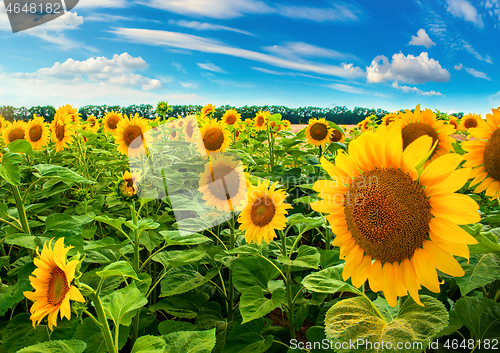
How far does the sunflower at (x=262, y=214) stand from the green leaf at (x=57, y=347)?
1015mm

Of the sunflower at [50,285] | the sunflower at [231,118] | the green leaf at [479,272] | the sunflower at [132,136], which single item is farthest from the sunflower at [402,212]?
the sunflower at [231,118]

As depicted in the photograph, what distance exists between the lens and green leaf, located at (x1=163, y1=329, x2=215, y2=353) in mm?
1125

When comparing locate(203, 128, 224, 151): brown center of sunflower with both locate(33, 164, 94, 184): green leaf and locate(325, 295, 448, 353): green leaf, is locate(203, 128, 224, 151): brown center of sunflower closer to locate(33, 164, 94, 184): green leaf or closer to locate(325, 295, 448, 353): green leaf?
locate(33, 164, 94, 184): green leaf

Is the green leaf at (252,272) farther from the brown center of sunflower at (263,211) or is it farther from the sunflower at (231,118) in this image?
the sunflower at (231,118)

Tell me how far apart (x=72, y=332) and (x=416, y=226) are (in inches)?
70.5

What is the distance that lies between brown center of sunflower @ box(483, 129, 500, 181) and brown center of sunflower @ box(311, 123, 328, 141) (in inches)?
117

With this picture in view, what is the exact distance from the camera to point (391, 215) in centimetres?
83

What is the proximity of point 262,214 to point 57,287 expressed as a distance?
44.7 inches

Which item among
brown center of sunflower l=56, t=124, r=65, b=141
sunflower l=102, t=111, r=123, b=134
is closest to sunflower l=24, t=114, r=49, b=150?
brown center of sunflower l=56, t=124, r=65, b=141

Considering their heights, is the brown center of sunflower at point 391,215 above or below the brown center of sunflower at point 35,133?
below

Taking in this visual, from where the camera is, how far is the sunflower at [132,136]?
3.46 meters

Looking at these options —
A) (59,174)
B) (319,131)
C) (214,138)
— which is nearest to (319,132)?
(319,131)

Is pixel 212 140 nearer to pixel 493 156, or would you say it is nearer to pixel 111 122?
pixel 111 122

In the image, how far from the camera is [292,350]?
1.48 metres
